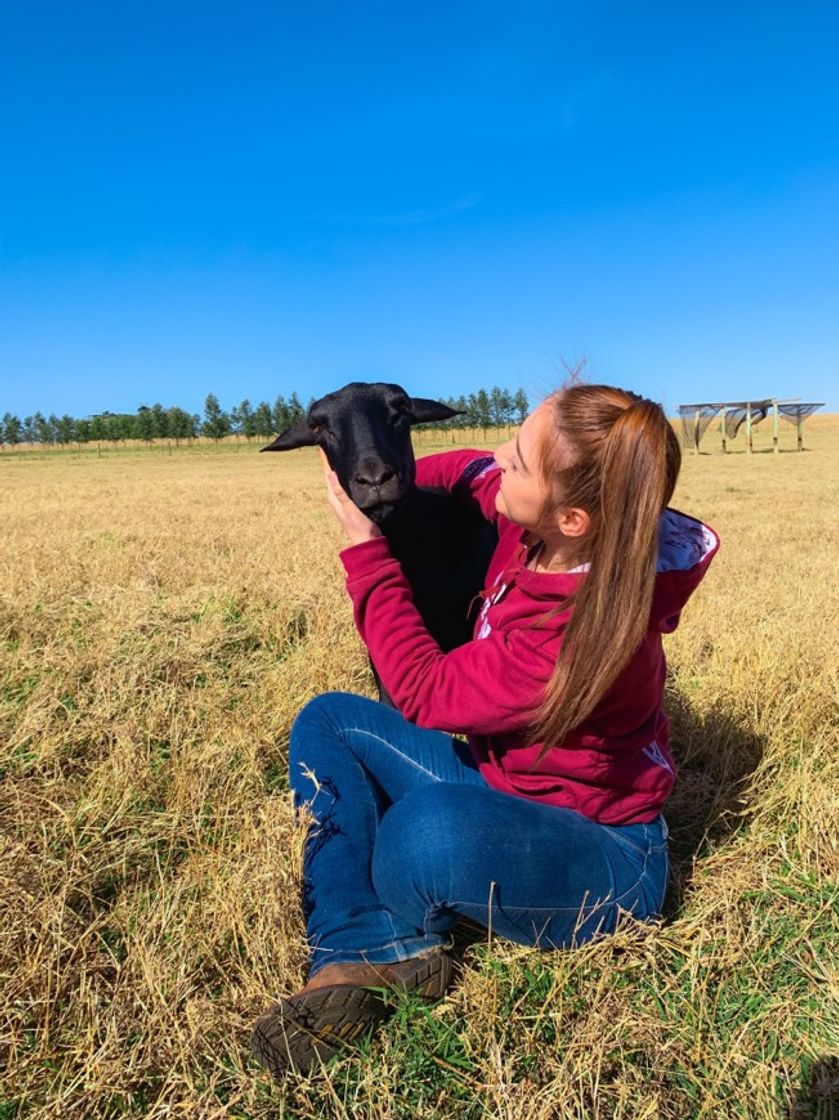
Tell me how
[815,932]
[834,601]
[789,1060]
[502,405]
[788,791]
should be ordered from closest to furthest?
[789,1060]
[815,932]
[788,791]
[834,601]
[502,405]

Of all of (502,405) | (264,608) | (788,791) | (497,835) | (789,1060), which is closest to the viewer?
(789,1060)

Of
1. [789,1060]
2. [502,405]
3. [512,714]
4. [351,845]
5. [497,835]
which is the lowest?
[789,1060]

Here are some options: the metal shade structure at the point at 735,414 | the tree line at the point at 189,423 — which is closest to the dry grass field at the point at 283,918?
the metal shade structure at the point at 735,414

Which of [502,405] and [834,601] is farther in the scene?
[502,405]

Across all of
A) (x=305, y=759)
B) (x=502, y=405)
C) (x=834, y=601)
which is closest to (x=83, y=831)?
(x=305, y=759)

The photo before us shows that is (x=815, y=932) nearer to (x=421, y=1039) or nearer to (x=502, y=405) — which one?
(x=421, y=1039)

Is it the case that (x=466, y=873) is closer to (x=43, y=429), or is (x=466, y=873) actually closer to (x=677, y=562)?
(x=677, y=562)

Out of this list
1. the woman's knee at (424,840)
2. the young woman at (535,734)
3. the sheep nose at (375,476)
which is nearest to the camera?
the young woman at (535,734)

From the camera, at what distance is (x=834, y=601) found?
19.4 feet

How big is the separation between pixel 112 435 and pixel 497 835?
97195 mm

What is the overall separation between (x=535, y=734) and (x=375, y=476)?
Answer: 133cm

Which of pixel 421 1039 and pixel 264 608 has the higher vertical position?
pixel 264 608

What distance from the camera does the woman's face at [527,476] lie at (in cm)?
220

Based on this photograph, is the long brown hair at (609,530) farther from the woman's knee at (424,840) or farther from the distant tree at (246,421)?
the distant tree at (246,421)
